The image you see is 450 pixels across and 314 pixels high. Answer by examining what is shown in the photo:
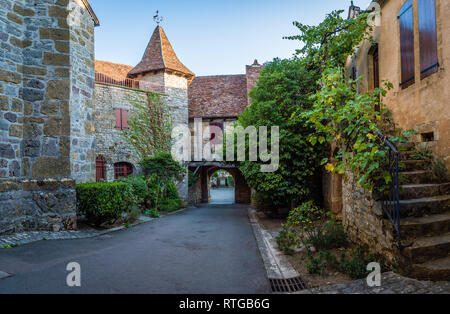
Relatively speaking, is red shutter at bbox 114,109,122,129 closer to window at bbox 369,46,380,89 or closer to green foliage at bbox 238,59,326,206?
green foliage at bbox 238,59,326,206

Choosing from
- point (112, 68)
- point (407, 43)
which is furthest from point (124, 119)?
point (407, 43)

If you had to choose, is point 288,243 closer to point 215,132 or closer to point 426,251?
point 426,251

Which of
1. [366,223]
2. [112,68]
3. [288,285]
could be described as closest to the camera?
[288,285]

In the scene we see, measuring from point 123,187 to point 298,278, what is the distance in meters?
5.81

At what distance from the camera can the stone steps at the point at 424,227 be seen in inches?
143

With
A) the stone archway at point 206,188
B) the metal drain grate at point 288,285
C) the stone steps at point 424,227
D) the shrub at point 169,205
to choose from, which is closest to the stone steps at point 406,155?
the stone steps at point 424,227

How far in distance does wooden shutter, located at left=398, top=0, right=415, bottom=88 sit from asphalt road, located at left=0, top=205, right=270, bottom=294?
4868 mm

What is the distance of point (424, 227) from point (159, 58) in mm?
18293

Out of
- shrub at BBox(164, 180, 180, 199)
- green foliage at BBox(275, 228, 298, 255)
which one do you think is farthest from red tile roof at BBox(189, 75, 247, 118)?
green foliage at BBox(275, 228, 298, 255)

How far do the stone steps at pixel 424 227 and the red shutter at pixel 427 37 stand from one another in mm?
2832

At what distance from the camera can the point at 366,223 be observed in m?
4.43

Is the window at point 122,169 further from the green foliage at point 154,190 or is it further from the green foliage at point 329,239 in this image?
the green foliage at point 329,239
